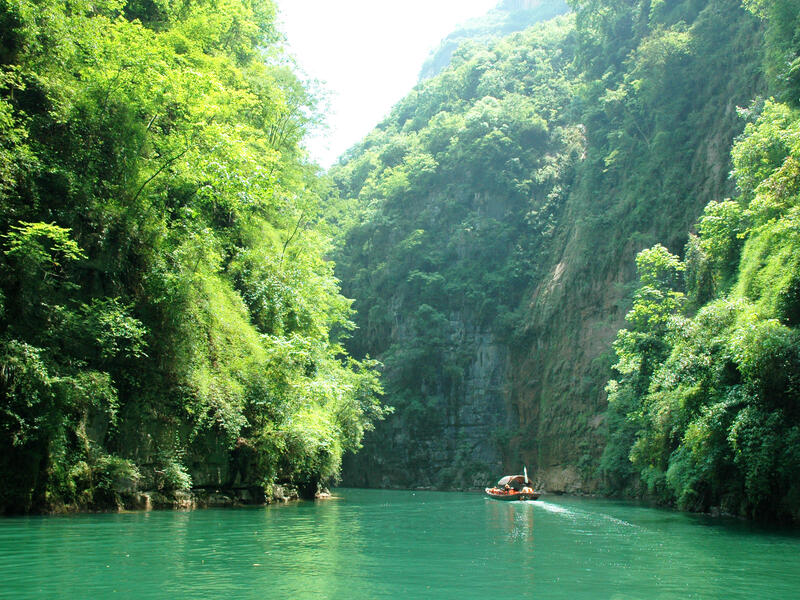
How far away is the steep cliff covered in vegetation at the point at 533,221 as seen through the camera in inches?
1454

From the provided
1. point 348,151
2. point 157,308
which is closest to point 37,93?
point 157,308

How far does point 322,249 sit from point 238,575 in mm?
24219

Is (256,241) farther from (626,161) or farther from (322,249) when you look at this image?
(626,161)

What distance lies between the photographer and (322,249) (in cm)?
3094

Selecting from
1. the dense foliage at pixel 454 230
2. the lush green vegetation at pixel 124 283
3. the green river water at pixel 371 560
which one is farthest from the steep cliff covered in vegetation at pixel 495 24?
the green river water at pixel 371 560

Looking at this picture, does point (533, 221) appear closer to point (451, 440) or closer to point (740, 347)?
point (451, 440)

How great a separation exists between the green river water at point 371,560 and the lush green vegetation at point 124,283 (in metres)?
1.66

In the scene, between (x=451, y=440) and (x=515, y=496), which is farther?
(x=451, y=440)

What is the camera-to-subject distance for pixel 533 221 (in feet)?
165

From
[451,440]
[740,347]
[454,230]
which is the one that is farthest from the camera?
[454,230]

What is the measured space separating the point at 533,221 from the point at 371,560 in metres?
43.8

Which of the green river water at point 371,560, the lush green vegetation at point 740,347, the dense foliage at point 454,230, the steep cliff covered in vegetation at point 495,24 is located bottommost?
the green river water at point 371,560

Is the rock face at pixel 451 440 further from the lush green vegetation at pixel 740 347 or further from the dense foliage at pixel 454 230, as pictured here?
the lush green vegetation at pixel 740 347

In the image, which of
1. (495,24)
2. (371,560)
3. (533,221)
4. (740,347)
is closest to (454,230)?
(533,221)
